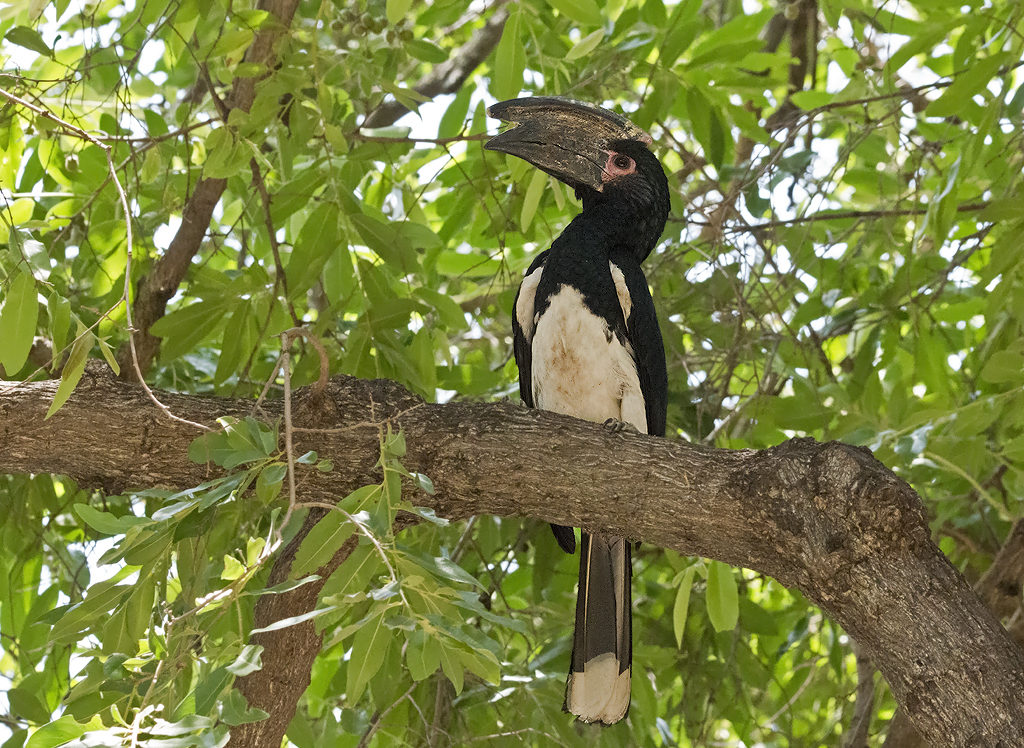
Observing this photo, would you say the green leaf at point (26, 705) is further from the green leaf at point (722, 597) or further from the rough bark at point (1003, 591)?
the rough bark at point (1003, 591)

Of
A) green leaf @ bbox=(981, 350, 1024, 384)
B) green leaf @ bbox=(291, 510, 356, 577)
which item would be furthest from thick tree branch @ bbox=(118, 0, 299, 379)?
green leaf @ bbox=(981, 350, 1024, 384)

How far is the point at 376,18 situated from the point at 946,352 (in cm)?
205

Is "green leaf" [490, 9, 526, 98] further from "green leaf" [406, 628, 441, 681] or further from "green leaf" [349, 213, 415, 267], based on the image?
"green leaf" [406, 628, 441, 681]

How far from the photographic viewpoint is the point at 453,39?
5.74 m

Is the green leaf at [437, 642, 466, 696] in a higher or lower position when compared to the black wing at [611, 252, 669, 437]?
lower

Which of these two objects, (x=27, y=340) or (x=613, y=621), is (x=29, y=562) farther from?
(x=613, y=621)

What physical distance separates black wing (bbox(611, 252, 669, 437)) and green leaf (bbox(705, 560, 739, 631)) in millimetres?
576

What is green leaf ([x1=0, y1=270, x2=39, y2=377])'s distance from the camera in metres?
1.97

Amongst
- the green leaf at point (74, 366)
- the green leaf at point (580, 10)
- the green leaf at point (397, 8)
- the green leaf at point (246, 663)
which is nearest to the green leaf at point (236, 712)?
the green leaf at point (246, 663)

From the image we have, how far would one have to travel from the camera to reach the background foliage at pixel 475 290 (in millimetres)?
2705

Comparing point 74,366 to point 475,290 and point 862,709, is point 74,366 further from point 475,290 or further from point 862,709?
point 862,709

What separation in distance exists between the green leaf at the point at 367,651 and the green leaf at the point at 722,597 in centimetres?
129

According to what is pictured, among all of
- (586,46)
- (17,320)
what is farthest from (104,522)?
(586,46)

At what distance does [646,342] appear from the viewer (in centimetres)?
323
